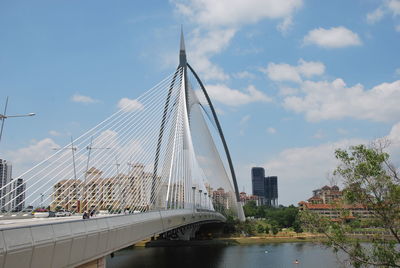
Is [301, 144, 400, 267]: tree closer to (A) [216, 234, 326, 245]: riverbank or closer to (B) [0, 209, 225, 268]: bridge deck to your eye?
(B) [0, 209, 225, 268]: bridge deck

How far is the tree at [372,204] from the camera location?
11.0 metres

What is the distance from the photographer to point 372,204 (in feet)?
36.9

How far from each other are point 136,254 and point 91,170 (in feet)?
69.0

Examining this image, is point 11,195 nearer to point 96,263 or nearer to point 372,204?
point 96,263

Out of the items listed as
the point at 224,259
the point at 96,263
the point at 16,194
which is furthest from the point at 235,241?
the point at 16,194

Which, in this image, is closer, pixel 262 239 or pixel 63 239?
pixel 63 239

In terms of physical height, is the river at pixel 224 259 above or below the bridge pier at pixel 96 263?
below

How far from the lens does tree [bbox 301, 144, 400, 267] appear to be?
10961mm

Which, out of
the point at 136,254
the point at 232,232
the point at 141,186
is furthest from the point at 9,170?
the point at 232,232

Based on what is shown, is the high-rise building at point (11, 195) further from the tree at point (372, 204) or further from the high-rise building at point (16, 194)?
the tree at point (372, 204)

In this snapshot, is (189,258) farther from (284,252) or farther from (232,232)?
(232,232)

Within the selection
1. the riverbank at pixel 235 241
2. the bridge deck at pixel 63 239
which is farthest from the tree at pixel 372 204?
the riverbank at pixel 235 241

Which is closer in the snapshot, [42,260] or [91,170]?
[42,260]

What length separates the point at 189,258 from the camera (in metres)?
38.9
